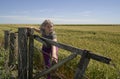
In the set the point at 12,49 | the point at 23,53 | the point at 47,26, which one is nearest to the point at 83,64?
the point at 47,26

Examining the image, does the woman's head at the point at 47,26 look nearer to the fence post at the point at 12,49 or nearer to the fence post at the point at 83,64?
the fence post at the point at 83,64

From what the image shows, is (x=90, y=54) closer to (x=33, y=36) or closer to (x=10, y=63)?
(x=33, y=36)

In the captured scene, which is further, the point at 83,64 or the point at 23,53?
the point at 23,53

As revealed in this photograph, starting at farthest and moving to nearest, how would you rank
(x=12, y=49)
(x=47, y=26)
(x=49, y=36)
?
1. (x=12, y=49)
2. (x=49, y=36)
3. (x=47, y=26)

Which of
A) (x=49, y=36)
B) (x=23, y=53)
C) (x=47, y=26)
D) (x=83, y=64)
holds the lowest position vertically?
(x=23, y=53)

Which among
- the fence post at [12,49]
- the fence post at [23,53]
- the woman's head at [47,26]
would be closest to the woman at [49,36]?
the woman's head at [47,26]

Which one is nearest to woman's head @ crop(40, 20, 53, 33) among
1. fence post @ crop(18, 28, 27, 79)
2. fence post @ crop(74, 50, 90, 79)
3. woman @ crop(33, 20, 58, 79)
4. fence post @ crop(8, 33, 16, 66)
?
woman @ crop(33, 20, 58, 79)

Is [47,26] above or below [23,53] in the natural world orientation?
above

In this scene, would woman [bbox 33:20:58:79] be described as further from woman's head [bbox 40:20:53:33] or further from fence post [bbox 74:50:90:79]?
fence post [bbox 74:50:90:79]

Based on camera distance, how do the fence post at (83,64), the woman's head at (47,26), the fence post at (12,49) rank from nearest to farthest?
the fence post at (83,64)
the woman's head at (47,26)
the fence post at (12,49)

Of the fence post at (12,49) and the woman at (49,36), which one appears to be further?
the fence post at (12,49)

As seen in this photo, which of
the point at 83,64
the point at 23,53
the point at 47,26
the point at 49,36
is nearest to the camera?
the point at 83,64

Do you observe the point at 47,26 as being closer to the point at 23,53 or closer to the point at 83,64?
the point at 23,53

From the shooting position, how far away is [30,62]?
612cm
